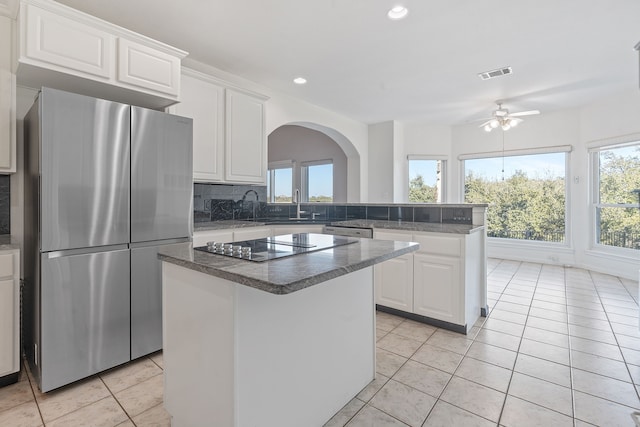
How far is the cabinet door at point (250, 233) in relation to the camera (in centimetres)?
313

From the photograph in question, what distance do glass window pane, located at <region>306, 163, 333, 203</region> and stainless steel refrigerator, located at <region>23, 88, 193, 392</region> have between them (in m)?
4.53

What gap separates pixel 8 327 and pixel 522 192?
7.01 metres

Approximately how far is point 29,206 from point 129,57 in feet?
4.01

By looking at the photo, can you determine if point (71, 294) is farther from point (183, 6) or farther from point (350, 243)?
point (183, 6)

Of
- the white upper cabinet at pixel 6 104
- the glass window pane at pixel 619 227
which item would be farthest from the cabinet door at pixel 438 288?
the glass window pane at pixel 619 227

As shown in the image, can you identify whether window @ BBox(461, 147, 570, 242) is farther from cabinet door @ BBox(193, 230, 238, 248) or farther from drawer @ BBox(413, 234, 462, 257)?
cabinet door @ BBox(193, 230, 238, 248)

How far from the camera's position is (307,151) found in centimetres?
709

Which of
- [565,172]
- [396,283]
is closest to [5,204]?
[396,283]

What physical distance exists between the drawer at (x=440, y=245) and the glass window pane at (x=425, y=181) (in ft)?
11.8

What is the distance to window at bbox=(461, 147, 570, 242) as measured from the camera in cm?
567

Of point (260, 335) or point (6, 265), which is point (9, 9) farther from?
point (260, 335)

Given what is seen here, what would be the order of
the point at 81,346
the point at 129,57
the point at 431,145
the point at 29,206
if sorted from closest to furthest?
the point at 81,346 → the point at 29,206 → the point at 129,57 → the point at 431,145

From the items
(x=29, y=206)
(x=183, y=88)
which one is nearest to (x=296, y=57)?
(x=183, y=88)

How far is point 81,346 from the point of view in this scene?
1986 millimetres
